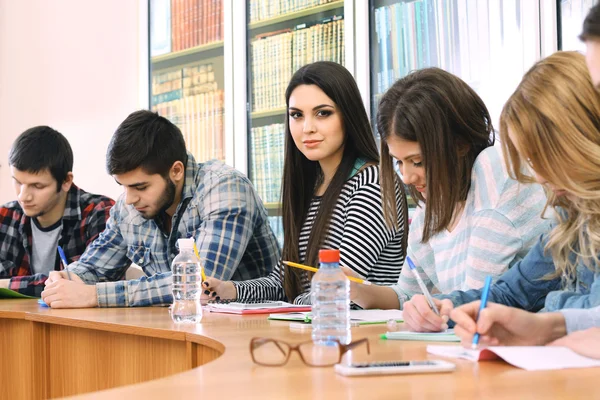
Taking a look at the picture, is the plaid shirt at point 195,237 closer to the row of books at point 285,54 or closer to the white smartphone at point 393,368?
the row of books at point 285,54

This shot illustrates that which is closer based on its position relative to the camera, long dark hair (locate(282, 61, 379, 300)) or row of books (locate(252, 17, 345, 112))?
long dark hair (locate(282, 61, 379, 300))

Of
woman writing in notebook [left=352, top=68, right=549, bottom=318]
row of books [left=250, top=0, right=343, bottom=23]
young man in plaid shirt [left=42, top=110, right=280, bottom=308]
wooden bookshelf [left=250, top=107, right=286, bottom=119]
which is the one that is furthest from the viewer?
wooden bookshelf [left=250, top=107, right=286, bottom=119]

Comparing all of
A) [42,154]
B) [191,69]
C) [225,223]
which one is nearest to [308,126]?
[225,223]

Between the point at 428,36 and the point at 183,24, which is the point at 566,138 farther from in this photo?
the point at 183,24

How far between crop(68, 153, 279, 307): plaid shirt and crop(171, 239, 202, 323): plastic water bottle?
280 mm

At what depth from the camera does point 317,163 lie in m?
2.72

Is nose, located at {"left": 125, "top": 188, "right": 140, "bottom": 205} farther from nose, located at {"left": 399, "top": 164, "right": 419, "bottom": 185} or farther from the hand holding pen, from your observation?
the hand holding pen

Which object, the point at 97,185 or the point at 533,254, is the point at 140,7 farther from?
the point at 533,254

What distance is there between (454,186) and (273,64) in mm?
1905

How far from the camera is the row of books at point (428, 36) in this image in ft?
9.65

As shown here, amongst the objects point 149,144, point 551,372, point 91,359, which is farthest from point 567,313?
point 149,144

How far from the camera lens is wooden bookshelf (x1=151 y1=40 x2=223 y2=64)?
13.0 feet

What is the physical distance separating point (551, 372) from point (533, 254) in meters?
0.57

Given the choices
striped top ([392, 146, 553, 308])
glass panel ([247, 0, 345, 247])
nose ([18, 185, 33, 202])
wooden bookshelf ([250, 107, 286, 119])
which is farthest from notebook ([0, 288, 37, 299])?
striped top ([392, 146, 553, 308])
